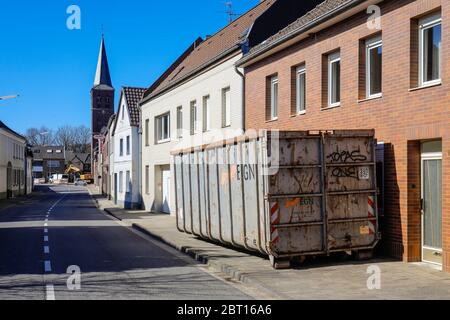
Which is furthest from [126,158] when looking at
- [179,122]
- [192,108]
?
[192,108]

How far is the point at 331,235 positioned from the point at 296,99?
528 cm

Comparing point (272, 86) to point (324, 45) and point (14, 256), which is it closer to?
point (324, 45)

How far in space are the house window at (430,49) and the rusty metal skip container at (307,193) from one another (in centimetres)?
155

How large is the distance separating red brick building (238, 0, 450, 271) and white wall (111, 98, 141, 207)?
21271mm

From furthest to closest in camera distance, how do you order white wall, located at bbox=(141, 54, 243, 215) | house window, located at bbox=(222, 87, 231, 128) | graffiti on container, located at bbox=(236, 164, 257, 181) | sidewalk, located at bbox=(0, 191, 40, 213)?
1. sidewalk, located at bbox=(0, 191, 40, 213)
2. house window, located at bbox=(222, 87, 231, 128)
3. white wall, located at bbox=(141, 54, 243, 215)
4. graffiti on container, located at bbox=(236, 164, 257, 181)

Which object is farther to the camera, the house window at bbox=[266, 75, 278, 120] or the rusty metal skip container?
the house window at bbox=[266, 75, 278, 120]

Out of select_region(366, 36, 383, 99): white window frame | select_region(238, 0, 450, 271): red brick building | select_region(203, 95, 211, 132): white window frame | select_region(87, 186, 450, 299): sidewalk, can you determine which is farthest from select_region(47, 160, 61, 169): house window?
select_region(366, 36, 383, 99): white window frame

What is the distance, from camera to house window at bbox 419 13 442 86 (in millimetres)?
10359

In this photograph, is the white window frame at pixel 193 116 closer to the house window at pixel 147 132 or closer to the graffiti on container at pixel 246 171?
the house window at pixel 147 132

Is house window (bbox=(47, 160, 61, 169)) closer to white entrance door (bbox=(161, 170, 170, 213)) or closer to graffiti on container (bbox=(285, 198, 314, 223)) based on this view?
white entrance door (bbox=(161, 170, 170, 213))

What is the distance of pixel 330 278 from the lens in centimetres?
977

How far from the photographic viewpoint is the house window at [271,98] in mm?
16820
